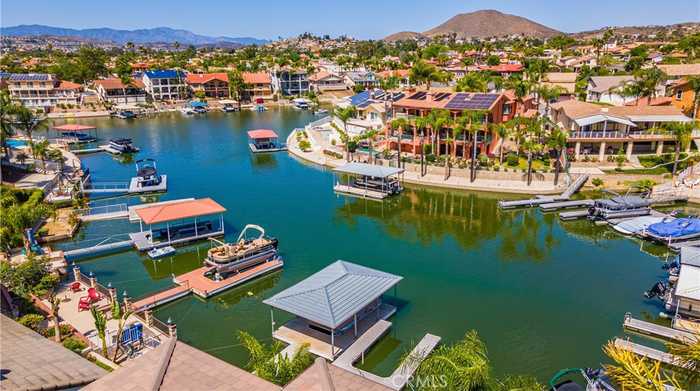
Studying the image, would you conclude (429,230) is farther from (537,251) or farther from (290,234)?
(290,234)

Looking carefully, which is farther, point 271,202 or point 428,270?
point 271,202

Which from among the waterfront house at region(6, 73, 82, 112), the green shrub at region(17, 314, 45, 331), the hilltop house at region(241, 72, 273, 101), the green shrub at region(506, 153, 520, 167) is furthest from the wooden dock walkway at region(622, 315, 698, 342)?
Answer: the waterfront house at region(6, 73, 82, 112)

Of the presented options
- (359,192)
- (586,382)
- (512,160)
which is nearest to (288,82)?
(512,160)

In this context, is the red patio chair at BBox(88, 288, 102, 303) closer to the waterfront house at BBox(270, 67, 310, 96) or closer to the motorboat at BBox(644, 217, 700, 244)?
the motorboat at BBox(644, 217, 700, 244)

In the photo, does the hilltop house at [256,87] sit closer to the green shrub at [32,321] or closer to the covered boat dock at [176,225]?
the covered boat dock at [176,225]

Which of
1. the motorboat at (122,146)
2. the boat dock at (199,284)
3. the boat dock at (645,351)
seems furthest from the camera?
the motorboat at (122,146)

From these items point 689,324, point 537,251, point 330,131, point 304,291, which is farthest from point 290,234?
point 330,131

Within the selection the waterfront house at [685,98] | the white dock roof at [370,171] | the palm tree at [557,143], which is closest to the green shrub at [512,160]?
the palm tree at [557,143]
